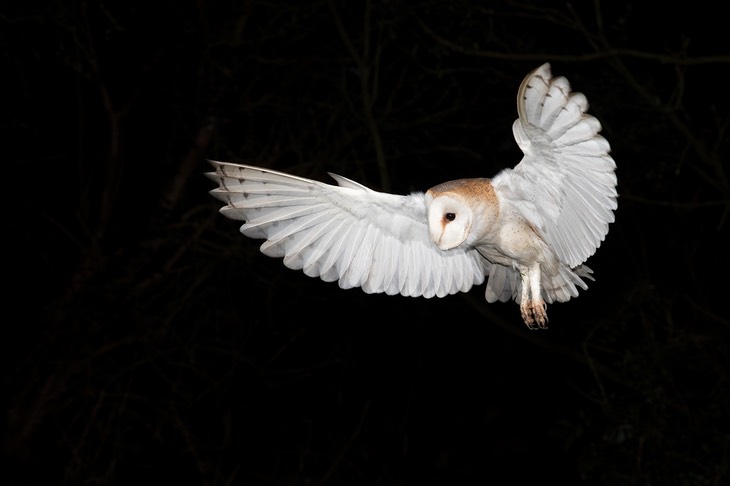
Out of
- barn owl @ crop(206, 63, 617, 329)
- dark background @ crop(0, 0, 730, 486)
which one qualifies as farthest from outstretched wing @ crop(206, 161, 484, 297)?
dark background @ crop(0, 0, 730, 486)

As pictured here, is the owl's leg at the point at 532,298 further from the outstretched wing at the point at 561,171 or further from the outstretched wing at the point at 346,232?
the outstretched wing at the point at 346,232

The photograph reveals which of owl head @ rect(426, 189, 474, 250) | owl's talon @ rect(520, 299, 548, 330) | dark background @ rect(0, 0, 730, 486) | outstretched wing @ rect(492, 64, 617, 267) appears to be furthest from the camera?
→ dark background @ rect(0, 0, 730, 486)

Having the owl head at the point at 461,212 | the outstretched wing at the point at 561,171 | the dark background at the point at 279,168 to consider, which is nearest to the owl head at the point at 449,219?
the owl head at the point at 461,212

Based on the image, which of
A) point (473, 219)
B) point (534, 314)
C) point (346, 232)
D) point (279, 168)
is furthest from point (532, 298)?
point (279, 168)

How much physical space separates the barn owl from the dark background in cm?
137

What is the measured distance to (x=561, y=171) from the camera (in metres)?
2.80

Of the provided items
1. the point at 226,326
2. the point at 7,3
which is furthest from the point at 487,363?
the point at 7,3

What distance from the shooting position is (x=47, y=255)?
617cm

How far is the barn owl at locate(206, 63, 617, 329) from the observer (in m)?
2.66

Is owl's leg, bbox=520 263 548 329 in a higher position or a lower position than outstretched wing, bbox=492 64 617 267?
lower

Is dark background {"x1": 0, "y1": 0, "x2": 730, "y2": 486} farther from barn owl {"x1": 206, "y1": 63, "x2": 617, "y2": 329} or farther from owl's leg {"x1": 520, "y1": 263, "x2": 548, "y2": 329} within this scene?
owl's leg {"x1": 520, "y1": 263, "x2": 548, "y2": 329}

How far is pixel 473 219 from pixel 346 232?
0.59m

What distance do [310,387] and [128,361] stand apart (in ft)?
7.37

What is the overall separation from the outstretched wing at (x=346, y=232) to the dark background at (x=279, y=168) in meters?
1.34
